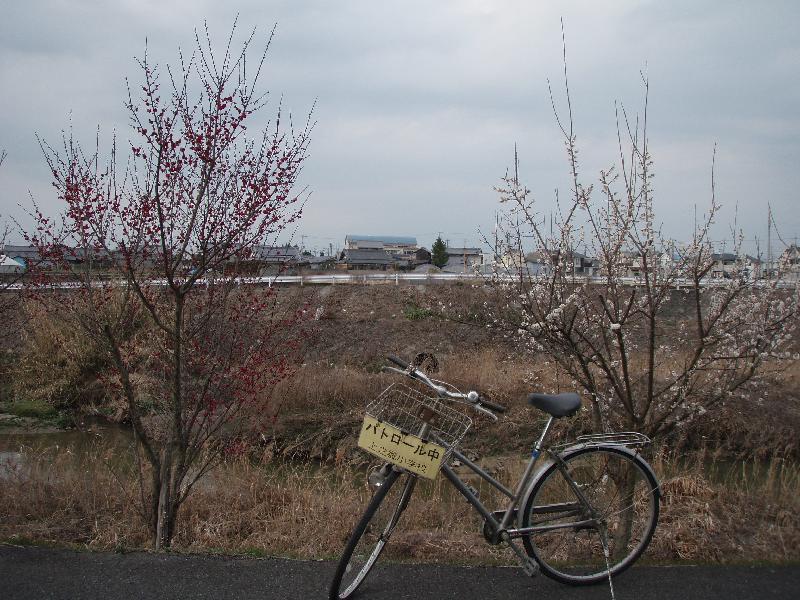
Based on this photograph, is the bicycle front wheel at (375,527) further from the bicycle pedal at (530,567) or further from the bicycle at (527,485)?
the bicycle pedal at (530,567)

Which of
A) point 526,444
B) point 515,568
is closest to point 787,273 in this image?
point 515,568

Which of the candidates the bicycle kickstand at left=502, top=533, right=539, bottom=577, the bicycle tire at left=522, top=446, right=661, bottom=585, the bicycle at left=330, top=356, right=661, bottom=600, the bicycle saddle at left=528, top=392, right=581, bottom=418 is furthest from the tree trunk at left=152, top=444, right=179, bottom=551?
the bicycle saddle at left=528, top=392, right=581, bottom=418

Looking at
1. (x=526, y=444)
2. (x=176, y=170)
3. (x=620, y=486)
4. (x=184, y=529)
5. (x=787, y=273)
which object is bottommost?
(x=526, y=444)

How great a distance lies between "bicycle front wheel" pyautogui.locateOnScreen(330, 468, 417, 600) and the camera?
3.36 m

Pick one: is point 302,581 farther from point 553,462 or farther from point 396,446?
point 553,462

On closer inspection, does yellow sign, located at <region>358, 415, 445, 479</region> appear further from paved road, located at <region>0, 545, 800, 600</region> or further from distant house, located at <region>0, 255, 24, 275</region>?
distant house, located at <region>0, 255, 24, 275</region>

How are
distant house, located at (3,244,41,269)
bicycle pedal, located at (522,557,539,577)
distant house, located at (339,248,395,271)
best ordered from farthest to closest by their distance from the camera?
distant house, located at (339,248,395,271), distant house, located at (3,244,41,269), bicycle pedal, located at (522,557,539,577)

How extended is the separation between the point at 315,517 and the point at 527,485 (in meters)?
2.20

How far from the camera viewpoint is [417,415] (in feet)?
11.1

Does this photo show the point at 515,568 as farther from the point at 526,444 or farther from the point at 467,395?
the point at 526,444

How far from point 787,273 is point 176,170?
455cm

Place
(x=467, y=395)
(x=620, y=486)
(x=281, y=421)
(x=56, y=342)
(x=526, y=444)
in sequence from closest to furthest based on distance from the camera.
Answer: (x=467, y=395) → (x=620, y=486) → (x=526, y=444) → (x=281, y=421) → (x=56, y=342)

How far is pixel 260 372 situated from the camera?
5363 millimetres

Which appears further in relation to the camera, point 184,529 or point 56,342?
point 56,342
